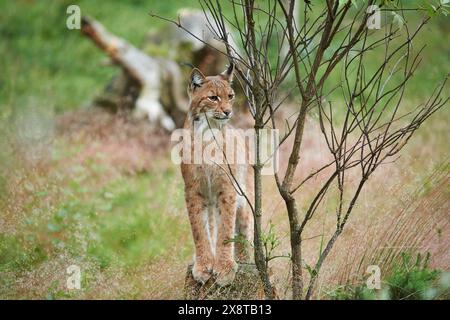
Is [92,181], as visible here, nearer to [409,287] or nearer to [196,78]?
[196,78]

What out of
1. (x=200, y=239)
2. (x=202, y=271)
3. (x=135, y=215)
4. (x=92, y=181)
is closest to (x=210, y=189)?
(x=200, y=239)

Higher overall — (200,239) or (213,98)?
(213,98)

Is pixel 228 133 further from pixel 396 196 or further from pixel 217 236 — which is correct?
pixel 396 196

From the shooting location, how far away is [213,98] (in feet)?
16.0

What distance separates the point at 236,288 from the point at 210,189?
77 centimetres

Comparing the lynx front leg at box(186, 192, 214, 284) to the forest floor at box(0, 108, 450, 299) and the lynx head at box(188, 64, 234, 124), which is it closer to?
the forest floor at box(0, 108, 450, 299)

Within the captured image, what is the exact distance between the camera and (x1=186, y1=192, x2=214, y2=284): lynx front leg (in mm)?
4805

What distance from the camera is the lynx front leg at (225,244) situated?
4.69 m

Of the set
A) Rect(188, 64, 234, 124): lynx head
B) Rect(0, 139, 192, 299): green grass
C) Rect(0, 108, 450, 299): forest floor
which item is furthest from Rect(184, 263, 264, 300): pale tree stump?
Rect(188, 64, 234, 124): lynx head

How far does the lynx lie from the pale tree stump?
0.06m

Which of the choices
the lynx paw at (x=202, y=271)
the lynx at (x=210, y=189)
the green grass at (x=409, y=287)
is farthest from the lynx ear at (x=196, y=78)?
the green grass at (x=409, y=287)

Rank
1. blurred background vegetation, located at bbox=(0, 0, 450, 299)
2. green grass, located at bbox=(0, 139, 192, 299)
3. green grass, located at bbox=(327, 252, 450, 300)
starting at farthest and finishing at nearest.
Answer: green grass, located at bbox=(0, 139, 192, 299) < blurred background vegetation, located at bbox=(0, 0, 450, 299) < green grass, located at bbox=(327, 252, 450, 300)

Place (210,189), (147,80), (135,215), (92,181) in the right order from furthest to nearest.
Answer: (147,80) < (92,181) < (135,215) < (210,189)
